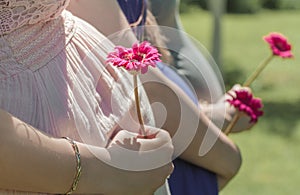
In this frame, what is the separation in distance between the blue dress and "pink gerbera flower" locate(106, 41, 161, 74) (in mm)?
388

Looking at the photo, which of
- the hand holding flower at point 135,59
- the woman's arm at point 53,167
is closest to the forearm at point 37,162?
the woman's arm at point 53,167

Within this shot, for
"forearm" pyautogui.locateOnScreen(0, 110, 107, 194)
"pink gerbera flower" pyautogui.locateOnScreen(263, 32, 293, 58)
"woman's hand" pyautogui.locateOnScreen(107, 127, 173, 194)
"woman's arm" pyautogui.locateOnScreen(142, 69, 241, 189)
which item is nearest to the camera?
"forearm" pyautogui.locateOnScreen(0, 110, 107, 194)

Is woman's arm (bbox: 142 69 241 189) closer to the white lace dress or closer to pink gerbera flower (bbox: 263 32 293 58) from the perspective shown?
the white lace dress

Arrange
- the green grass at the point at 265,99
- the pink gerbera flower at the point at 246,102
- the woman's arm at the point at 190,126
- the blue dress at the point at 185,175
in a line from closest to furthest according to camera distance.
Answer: the woman's arm at the point at 190,126, the blue dress at the point at 185,175, the pink gerbera flower at the point at 246,102, the green grass at the point at 265,99

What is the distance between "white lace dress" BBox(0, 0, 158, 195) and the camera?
1.19 meters

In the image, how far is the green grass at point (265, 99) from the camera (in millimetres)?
4919

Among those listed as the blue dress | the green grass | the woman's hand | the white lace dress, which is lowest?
the green grass

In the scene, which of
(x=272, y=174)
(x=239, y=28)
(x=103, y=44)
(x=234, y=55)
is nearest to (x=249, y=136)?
(x=272, y=174)

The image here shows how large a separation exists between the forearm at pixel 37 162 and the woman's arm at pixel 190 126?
30 centimetres

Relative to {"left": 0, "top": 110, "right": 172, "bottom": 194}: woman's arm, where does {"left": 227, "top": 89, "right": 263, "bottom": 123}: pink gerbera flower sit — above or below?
below

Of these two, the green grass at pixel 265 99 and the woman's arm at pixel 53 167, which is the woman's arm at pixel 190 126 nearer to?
the woman's arm at pixel 53 167

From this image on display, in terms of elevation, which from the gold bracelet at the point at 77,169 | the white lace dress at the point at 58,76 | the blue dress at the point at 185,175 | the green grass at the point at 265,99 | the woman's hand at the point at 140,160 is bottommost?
the green grass at the point at 265,99

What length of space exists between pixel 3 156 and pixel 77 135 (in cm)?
17

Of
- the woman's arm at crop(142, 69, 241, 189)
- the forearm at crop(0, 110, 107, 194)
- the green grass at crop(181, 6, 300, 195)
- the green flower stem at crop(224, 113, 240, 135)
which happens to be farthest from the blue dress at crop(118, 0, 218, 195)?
the green grass at crop(181, 6, 300, 195)
